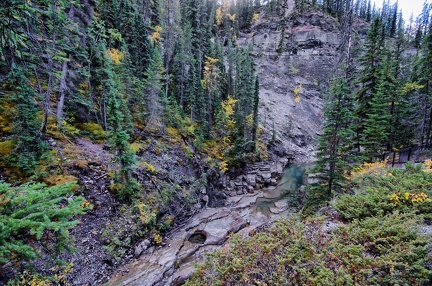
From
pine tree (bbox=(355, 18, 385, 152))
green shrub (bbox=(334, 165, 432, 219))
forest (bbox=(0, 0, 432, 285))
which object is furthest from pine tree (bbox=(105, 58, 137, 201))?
pine tree (bbox=(355, 18, 385, 152))

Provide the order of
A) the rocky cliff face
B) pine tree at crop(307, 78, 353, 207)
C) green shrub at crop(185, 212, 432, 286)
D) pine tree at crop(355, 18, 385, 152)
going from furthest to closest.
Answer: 1. the rocky cliff face
2. pine tree at crop(355, 18, 385, 152)
3. pine tree at crop(307, 78, 353, 207)
4. green shrub at crop(185, 212, 432, 286)

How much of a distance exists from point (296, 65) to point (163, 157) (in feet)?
203

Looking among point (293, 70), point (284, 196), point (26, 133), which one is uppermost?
point (293, 70)

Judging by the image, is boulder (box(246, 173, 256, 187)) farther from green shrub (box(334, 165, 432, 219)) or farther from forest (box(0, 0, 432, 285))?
green shrub (box(334, 165, 432, 219))

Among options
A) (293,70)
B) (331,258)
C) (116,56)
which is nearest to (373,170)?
(331,258)

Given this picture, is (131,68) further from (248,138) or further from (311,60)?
(311,60)

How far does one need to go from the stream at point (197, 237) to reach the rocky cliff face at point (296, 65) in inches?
1069

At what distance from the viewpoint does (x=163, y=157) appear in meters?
17.3

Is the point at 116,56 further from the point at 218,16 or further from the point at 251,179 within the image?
the point at 218,16

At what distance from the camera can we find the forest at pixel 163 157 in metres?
3.77

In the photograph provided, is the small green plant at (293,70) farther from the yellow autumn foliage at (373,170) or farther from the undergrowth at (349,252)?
the undergrowth at (349,252)

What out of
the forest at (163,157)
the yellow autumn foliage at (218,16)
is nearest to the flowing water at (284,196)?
the forest at (163,157)

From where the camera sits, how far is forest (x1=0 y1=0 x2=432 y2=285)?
377 centimetres

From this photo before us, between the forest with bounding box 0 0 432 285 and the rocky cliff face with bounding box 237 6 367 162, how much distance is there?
63.6 ft
